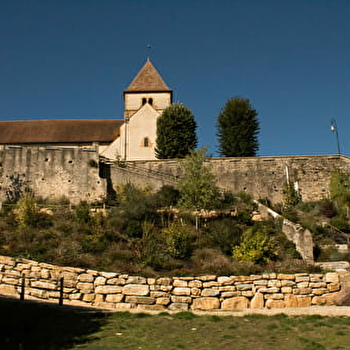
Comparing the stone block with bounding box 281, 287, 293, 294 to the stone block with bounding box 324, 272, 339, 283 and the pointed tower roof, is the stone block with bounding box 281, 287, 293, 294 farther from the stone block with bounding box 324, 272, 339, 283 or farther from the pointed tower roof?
the pointed tower roof

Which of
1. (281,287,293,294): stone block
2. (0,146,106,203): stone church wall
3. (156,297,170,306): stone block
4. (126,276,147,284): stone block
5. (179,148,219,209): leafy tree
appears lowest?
(156,297,170,306): stone block

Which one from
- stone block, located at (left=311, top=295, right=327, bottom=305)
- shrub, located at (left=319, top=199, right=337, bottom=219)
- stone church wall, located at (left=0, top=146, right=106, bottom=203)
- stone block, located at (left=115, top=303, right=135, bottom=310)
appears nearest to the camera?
stone block, located at (left=115, top=303, right=135, bottom=310)

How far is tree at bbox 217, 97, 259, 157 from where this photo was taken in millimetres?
25469

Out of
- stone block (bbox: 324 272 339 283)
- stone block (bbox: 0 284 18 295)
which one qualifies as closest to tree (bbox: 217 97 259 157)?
Result: stone block (bbox: 324 272 339 283)

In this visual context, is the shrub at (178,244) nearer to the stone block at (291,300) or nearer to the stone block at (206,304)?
the stone block at (206,304)

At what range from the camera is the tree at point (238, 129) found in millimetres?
25469

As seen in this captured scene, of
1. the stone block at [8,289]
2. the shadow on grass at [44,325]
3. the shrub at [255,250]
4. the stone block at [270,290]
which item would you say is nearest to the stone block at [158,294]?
the shadow on grass at [44,325]

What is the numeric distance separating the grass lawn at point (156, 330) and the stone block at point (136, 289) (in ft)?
3.96

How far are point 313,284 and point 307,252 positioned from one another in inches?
101

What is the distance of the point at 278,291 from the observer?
1191 centimetres

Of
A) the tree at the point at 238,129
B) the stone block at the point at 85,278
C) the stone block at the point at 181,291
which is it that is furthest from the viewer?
the tree at the point at 238,129

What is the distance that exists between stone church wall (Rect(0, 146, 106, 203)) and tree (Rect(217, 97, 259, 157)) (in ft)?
26.7

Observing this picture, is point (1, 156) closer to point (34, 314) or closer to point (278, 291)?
point (34, 314)

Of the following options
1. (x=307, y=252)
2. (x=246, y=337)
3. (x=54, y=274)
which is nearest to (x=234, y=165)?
(x=307, y=252)
